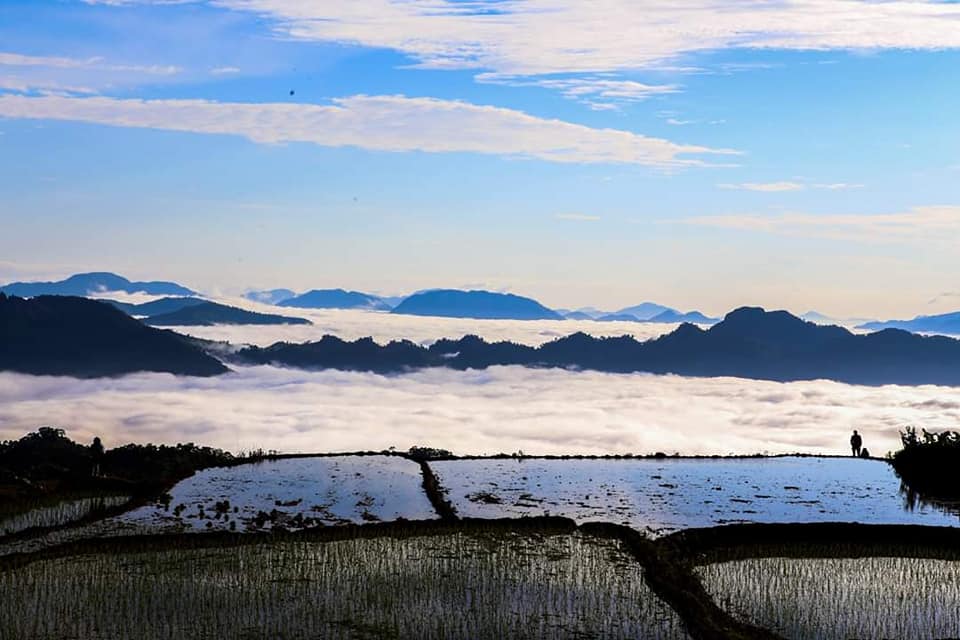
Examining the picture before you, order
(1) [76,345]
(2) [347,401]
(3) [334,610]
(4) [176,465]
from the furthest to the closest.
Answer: (1) [76,345]
(2) [347,401]
(4) [176,465]
(3) [334,610]

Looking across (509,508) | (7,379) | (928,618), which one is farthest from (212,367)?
(928,618)

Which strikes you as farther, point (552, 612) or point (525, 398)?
point (525, 398)

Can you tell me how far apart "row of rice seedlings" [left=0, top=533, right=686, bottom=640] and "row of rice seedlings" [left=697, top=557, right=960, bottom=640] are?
1985 millimetres

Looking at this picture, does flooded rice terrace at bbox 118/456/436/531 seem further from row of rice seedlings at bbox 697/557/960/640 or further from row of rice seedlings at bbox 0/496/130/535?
row of rice seedlings at bbox 697/557/960/640

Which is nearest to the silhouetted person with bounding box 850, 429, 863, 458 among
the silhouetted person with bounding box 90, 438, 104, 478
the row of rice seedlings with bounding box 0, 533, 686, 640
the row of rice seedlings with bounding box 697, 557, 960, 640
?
the row of rice seedlings with bounding box 697, 557, 960, 640

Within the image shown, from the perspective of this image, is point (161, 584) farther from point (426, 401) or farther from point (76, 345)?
point (76, 345)

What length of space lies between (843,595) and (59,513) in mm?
→ 20835

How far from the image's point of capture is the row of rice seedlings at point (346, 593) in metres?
16.1

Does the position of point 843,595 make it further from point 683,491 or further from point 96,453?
point 96,453

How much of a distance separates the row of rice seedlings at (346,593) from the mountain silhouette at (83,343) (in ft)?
467

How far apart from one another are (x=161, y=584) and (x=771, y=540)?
15.0m

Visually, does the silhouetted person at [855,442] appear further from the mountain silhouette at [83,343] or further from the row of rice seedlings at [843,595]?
the mountain silhouette at [83,343]

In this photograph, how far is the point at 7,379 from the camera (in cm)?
14425

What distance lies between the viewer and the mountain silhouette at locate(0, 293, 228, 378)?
154 m
